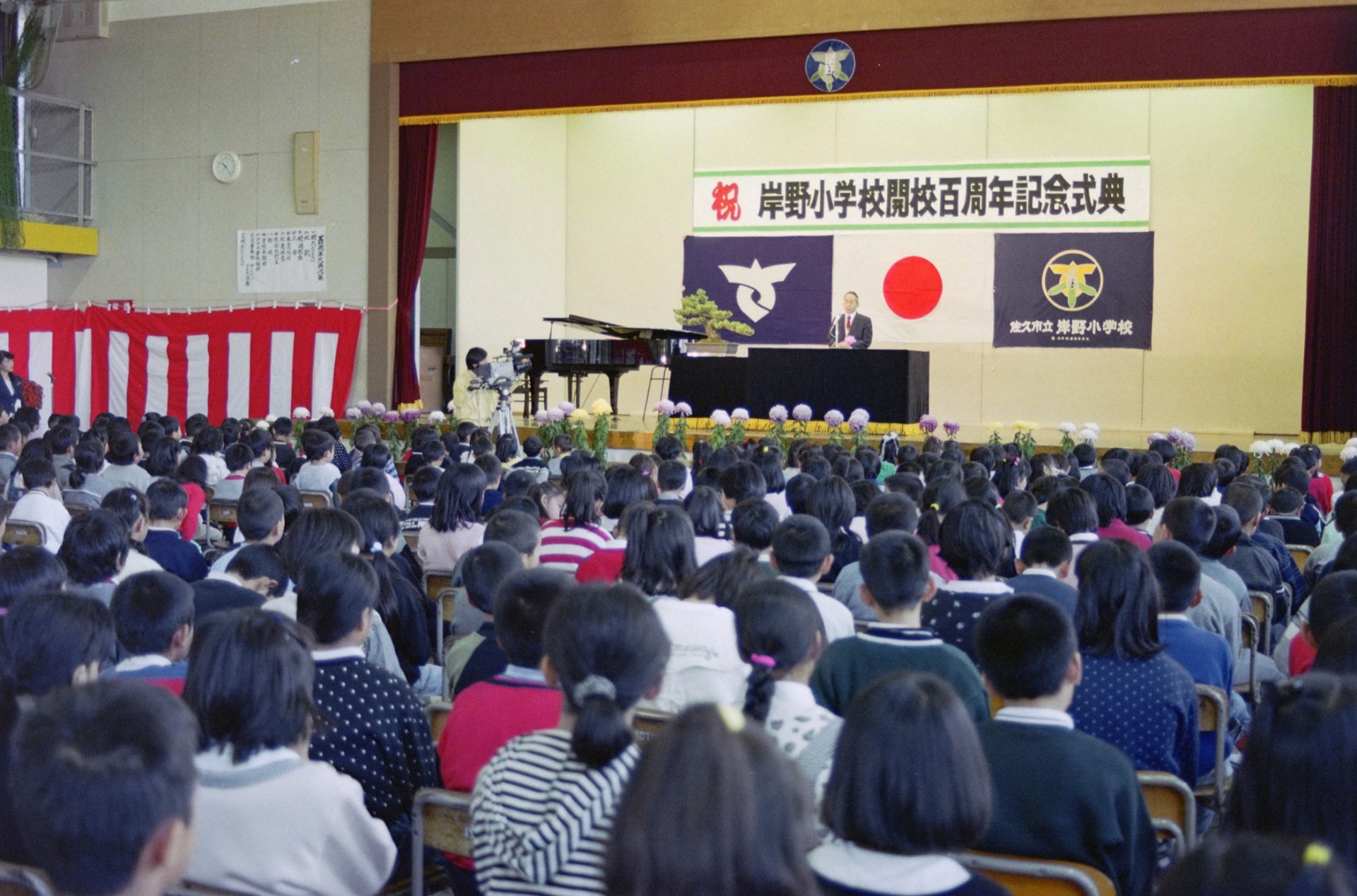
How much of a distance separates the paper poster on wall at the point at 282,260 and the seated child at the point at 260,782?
40.0 feet

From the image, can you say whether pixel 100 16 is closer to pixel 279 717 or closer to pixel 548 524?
pixel 548 524

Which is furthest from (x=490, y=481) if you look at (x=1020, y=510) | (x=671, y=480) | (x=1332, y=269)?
(x=1332, y=269)

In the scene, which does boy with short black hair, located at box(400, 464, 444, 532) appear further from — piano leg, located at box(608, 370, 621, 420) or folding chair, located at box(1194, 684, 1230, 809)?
piano leg, located at box(608, 370, 621, 420)

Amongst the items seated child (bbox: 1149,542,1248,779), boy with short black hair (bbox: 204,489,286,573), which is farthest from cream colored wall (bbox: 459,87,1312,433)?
seated child (bbox: 1149,542,1248,779)

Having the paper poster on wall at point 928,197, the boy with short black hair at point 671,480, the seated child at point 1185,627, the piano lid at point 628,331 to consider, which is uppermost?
the paper poster on wall at point 928,197

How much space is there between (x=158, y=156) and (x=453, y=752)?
1358 centimetres

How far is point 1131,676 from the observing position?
107 inches

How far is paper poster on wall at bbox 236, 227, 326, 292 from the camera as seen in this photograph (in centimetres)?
1359

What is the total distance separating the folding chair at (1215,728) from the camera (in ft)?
9.53

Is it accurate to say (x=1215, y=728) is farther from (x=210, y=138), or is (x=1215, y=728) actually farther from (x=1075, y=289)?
(x=210, y=138)

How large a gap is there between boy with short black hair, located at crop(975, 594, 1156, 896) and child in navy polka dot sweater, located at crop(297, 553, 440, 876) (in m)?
1.09

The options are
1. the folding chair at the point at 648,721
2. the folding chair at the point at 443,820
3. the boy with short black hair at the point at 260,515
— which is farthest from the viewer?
the boy with short black hair at the point at 260,515

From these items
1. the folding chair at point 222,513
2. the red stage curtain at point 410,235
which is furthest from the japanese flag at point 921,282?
the folding chair at point 222,513

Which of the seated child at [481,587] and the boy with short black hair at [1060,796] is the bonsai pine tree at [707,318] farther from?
the boy with short black hair at [1060,796]
